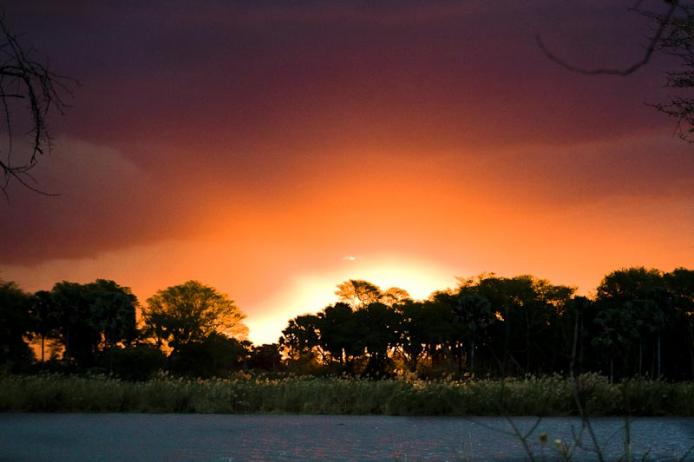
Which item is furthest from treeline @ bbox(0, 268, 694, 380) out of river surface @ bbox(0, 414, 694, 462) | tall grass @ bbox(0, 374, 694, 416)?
river surface @ bbox(0, 414, 694, 462)

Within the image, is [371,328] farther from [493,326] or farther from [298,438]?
[298,438]

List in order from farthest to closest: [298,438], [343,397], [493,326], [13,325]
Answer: [493,326] → [13,325] → [343,397] → [298,438]

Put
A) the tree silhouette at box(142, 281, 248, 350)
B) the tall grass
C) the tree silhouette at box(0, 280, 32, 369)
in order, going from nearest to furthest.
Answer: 1. the tall grass
2. the tree silhouette at box(0, 280, 32, 369)
3. the tree silhouette at box(142, 281, 248, 350)

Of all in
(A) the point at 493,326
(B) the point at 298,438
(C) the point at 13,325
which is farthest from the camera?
(A) the point at 493,326

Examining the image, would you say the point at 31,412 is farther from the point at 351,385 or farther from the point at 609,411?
the point at 609,411

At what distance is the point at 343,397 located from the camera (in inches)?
835

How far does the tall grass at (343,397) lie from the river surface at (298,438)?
119cm

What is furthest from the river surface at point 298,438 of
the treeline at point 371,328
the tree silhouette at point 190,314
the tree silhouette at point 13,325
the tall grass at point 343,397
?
the tree silhouette at point 190,314

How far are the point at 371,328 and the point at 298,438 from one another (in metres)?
59.6

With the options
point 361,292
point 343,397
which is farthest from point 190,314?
point 343,397

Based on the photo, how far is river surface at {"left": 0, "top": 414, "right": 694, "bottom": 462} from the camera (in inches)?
437

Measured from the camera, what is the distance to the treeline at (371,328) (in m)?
61.2

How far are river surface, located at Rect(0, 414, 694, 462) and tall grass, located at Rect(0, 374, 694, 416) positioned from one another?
119cm

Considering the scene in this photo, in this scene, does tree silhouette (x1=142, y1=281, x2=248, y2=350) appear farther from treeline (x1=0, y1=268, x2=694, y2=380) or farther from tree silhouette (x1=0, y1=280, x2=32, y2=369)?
tree silhouette (x1=0, y1=280, x2=32, y2=369)
